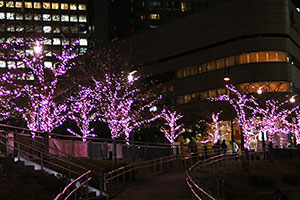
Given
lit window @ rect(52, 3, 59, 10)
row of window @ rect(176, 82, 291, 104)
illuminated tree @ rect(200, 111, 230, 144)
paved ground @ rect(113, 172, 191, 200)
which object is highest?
Answer: lit window @ rect(52, 3, 59, 10)

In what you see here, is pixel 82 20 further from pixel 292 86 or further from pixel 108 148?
pixel 108 148

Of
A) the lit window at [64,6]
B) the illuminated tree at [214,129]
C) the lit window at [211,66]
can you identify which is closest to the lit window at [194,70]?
the lit window at [211,66]

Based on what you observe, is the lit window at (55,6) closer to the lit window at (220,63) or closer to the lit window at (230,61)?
the lit window at (220,63)

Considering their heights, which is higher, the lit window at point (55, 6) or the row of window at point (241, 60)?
the lit window at point (55, 6)

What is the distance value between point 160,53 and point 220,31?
12623mm

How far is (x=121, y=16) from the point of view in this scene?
146m

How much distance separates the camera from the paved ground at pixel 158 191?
18391mm

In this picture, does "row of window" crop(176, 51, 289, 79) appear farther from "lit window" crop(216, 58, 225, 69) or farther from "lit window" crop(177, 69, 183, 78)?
"lit window" crop(177, 69, 183, 78)

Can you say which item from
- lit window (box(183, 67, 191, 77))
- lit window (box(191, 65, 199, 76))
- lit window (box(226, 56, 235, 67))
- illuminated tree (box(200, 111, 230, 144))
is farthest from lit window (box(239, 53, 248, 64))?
lit window (box(183, 67, 191, 77))

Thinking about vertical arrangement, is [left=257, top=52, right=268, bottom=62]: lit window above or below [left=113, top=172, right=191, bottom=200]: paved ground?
above

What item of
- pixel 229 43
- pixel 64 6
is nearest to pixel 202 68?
pixel 229 43

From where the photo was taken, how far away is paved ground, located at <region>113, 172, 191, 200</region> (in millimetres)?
18391

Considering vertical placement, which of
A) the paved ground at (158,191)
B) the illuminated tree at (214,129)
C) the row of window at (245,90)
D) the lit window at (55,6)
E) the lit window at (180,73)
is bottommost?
the paved ground at (158,191)

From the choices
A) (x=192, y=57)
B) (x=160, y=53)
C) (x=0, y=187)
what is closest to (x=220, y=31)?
(x=192, y=57)
